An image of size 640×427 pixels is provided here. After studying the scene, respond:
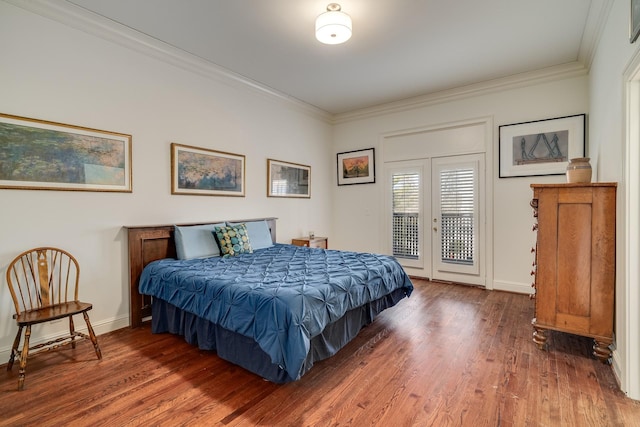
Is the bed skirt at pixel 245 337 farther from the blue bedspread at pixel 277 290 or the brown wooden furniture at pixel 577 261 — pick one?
the brown wooden furniture at pixel 577 261

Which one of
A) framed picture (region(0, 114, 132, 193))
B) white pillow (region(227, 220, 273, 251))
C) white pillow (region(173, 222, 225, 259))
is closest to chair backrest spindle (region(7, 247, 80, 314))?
framed picture (region(0, 114, 132, 193))

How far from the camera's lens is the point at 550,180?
4023 mm

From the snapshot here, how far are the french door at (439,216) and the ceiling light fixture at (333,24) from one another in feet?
9.43

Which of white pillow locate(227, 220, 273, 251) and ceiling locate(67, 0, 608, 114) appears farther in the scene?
white pillow locate(227, 220, 273, 251)

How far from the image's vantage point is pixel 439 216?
193 inches

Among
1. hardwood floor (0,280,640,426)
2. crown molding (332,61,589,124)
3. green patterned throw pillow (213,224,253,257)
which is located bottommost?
hardwood floor (0,280,640,426)

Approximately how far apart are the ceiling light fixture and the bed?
2099mm

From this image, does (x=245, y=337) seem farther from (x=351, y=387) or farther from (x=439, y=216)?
(x=439, y=216)

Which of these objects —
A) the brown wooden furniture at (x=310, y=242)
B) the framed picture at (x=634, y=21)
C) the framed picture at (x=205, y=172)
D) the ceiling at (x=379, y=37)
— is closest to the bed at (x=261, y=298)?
the framed picture at (x=205, y=172)

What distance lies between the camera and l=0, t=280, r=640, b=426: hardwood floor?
179 centimetres

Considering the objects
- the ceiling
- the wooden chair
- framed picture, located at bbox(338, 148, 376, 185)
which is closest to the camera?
the wooden chair

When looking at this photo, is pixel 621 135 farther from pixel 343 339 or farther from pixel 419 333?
pixel 343 339

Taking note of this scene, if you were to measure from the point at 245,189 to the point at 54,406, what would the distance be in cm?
298

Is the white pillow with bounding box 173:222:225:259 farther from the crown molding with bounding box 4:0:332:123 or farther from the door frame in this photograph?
the door frame
